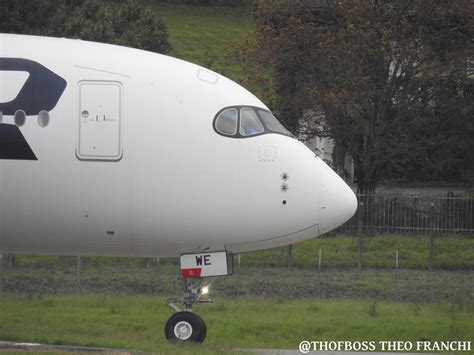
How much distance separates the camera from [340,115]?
36500 mm

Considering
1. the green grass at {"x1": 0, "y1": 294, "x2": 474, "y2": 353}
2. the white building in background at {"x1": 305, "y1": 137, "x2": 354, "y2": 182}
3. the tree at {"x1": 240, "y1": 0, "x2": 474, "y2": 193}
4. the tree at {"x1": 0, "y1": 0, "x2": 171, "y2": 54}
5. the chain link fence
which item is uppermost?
the tree at {"x1": 0, "y1": 0, "x2": 171, "y2": 54}

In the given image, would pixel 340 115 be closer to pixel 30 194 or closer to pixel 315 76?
pixel 315 76

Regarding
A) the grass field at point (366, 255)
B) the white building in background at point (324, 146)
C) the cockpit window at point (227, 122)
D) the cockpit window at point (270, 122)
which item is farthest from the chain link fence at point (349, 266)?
the white building in background at point (324, 146)

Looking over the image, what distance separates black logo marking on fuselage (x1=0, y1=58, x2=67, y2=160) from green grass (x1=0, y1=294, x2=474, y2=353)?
308 centimetres

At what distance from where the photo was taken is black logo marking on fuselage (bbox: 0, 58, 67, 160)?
15586 millimetres

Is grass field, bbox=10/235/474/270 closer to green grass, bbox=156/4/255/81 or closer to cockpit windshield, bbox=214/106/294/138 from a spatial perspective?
cockpit windshield, bbox=214/106/294/138

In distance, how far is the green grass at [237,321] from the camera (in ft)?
59.3

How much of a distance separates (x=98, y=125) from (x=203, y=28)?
65434 mm

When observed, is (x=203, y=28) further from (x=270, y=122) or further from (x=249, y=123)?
(x=249, y=123)

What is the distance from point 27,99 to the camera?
15672 mm

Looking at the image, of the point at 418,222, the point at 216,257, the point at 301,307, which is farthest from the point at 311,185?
the point at 418,222

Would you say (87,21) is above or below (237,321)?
above

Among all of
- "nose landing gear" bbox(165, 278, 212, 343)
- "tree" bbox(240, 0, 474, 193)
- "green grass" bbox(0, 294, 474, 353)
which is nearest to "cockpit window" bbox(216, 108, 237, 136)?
"nose landing gear" bbox(165, 278, 212, 343)

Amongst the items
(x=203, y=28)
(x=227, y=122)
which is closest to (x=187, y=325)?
(x=227, y=122)
